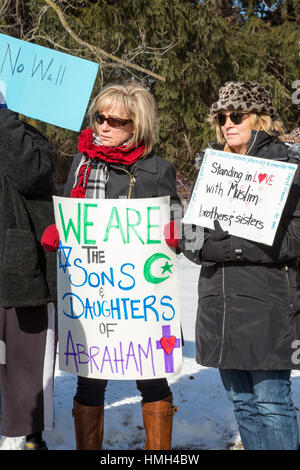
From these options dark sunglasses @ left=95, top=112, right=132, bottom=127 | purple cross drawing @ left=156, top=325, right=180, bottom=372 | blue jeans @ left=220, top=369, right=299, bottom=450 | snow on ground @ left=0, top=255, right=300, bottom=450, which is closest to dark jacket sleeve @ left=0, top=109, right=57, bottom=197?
dark sunglasses @ left=95, top=112, right=132, bottom=127

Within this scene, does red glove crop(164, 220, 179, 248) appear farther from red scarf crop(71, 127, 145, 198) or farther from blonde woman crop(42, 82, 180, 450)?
red scarf crop(71, 127, 145, 198)

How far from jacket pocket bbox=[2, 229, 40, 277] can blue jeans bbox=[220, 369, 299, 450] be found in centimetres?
95

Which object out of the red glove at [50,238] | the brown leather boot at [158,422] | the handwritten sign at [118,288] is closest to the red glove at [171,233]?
→ the handwritten sign at [118,288]

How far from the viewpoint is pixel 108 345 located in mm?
2449

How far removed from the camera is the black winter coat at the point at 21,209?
2410 mm

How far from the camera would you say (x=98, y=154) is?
2.48 metres

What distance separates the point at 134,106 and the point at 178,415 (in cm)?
190

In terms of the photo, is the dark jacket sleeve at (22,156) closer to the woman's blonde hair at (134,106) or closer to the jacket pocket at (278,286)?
the woman's blonde hair at (134,106)

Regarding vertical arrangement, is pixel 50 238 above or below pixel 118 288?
above

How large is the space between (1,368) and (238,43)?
800 cm

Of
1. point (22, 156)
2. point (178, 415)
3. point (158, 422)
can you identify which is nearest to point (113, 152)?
point (22, 156)

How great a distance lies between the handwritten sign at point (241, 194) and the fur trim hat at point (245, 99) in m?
0.19

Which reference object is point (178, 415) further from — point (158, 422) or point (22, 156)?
point (22, 156)

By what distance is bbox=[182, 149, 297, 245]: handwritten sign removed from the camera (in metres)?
2.15
